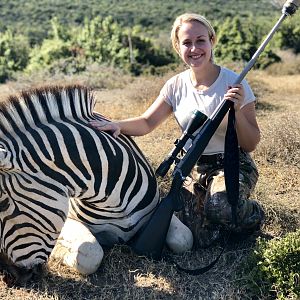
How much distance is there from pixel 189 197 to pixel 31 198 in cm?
146

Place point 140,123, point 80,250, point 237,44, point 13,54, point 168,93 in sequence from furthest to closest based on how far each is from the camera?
1. point 13,54
2. point 237,44
3. point 168,93
4. point 140,123
5. point 80,250

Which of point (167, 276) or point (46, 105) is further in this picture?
point (167, 276)

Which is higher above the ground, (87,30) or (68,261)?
(68,261)

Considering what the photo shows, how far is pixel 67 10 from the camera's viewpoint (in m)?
58.8

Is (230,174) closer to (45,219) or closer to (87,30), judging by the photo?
(45,219)

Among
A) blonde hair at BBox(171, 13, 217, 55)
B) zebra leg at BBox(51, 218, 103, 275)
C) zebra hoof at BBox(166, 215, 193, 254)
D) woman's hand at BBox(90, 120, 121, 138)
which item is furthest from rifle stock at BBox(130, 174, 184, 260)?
blonde hair at BBox(171, 13, 217, 55)

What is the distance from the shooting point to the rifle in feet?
10.8

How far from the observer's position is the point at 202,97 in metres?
3.68

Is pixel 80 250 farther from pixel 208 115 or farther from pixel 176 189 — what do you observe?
pixel 208 115

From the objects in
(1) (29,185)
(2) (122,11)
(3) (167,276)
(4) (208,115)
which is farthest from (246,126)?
(2) (122,11)

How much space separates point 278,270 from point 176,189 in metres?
0.84

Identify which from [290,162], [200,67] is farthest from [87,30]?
[200,67]

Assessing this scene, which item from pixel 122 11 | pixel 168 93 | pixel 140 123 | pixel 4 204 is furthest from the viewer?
pixel 122 11

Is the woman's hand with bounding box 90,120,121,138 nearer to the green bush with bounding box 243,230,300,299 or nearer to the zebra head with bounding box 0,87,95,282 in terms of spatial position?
the zebra head with bounding box 0,87,95,282
